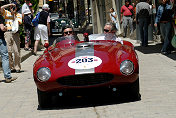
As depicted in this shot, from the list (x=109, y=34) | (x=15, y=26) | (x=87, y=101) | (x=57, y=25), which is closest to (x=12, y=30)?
(x=15, y=26)

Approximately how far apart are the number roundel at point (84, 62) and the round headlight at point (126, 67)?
12.9 inches

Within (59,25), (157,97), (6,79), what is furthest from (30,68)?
(59,25)

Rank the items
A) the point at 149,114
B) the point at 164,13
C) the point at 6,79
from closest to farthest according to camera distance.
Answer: the point at 149,114
the point at 6,79
the point at 164,13

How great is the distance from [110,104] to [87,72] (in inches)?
24.1

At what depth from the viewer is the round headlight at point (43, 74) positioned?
670cm

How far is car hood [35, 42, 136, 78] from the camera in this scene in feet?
21.6

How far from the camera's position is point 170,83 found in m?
8.43

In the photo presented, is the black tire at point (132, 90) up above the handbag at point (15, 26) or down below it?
below

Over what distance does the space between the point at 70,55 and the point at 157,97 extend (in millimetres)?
1440

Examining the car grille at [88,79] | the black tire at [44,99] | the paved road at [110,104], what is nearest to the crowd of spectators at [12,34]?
the paved road at [110,104]

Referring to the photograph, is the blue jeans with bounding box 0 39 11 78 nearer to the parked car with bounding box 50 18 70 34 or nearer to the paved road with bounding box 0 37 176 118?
the paved road with bounding box 0 37 176 118

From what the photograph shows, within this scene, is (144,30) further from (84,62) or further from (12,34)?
(84,62)

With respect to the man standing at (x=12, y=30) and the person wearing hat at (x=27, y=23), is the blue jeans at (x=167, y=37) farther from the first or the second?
the person wearing hat at (x=27, y=23)

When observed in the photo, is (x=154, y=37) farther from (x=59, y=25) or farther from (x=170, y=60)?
(x=59, y=25)
